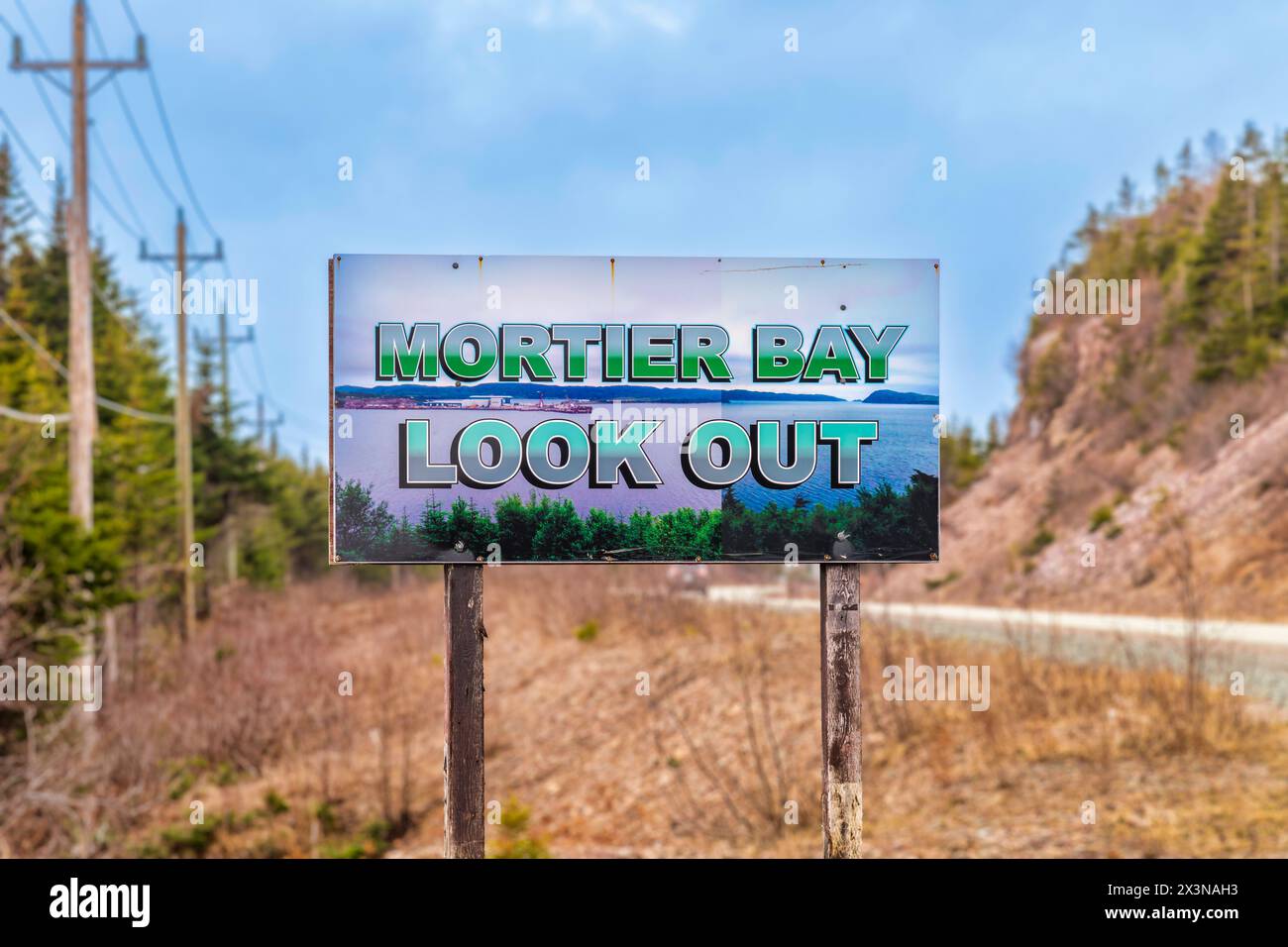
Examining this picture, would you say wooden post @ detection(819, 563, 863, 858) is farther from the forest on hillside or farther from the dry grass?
the forest on hillside

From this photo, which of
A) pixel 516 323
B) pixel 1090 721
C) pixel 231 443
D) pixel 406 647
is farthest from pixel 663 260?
pixel 231 443

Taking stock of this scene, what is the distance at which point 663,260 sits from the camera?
4.79 m

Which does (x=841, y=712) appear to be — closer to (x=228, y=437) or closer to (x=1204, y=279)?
(x=228, y=437)

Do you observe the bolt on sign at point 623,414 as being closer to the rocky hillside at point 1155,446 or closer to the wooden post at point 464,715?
the wooden post at point 464,715

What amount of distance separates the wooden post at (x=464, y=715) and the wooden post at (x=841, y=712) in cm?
146

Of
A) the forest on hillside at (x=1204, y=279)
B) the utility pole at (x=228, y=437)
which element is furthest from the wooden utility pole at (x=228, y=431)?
the forest on hillside at (x=1204, y=279)

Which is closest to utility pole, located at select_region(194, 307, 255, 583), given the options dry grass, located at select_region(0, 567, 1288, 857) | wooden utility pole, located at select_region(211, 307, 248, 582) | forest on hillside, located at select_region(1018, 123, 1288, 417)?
wooden utility pole, located at select_region(211, 307, 248, 582)

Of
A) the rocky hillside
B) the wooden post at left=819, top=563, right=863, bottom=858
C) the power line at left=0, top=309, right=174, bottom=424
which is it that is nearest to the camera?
the wooden post at left=819, top=563, right=863, bottom=858

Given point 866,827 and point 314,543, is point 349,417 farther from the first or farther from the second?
point 314,543

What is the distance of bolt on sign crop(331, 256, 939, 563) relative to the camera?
470 cm

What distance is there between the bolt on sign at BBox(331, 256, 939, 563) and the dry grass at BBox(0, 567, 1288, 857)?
236 inches

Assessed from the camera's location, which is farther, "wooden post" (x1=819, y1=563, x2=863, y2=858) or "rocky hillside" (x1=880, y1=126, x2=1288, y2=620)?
"rocky hillside" (x1=880, y1=126, x2=1288, y2=620)

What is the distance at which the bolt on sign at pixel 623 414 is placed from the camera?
15.4ft

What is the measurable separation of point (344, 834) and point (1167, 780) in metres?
9.87
